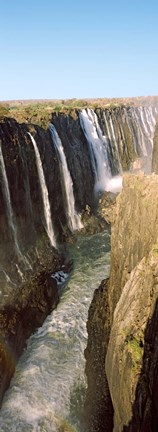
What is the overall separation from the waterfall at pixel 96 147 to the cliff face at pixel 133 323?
24.9m

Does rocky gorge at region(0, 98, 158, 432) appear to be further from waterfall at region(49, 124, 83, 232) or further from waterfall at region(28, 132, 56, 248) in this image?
waterfall at region(28, 132, 56, 248)

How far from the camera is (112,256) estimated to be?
13734 mm

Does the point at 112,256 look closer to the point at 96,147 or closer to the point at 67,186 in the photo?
the point at 67,186

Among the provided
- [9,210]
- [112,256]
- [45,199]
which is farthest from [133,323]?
[45,199]

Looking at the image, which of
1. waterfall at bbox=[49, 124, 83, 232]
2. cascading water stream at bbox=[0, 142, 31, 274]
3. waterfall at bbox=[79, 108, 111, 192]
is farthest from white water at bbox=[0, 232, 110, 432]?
waterfall at bbox=[79, 108, 111, 192]

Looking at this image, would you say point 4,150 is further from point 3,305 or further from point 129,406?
point 129,406

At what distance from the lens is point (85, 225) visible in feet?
98.3

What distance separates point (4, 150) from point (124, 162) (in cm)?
2797

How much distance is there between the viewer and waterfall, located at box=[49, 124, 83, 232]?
28781mm

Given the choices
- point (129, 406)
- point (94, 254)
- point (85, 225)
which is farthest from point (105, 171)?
point (129, 406)

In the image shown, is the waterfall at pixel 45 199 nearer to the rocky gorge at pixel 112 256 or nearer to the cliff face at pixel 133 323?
the rocky gorge at pixel 112 256

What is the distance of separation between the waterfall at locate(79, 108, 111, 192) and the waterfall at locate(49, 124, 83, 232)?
7734 mm

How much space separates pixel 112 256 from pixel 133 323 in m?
5.79

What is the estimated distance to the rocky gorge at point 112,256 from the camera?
25.7 feet
